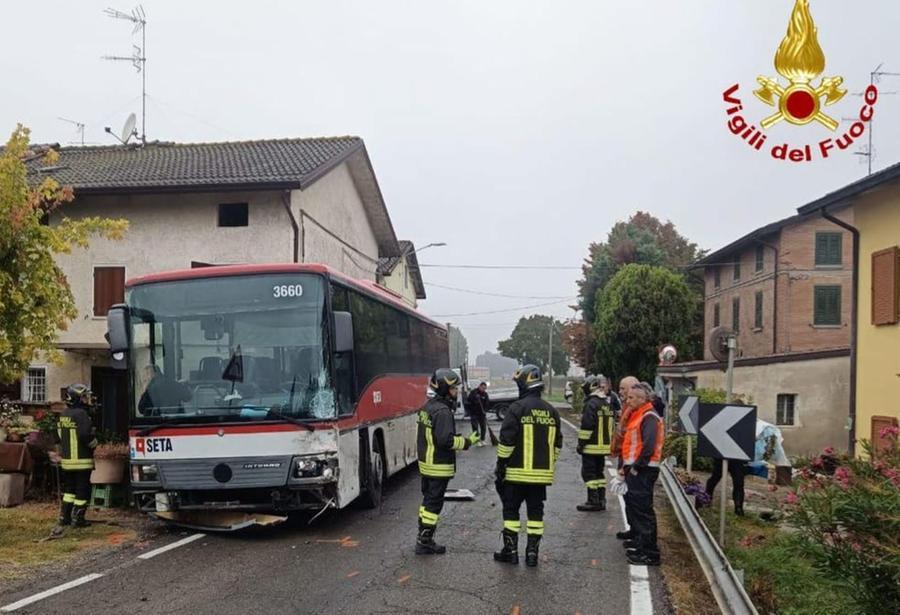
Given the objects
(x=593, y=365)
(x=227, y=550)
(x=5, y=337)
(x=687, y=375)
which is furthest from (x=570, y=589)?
(x=593, y=365)

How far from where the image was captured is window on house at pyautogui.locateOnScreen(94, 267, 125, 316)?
20.4 meters

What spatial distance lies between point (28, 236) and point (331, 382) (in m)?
3.88

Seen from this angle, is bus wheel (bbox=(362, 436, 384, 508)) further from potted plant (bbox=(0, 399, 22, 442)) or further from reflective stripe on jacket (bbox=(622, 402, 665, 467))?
potted plant (bbox=(0, 399, 22, 442))

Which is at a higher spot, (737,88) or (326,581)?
(737,88)

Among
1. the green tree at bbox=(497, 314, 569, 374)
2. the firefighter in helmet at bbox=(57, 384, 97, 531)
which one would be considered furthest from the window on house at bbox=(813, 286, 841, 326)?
the green tree at bbox=(497, 314, 569, 374)

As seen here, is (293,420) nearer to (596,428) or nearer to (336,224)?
(596,428)

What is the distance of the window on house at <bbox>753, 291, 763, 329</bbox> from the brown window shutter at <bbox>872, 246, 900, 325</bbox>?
20.2m

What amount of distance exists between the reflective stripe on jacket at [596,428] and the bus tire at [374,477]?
273 centimetres

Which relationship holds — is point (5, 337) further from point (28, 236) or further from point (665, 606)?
point (665, 606)

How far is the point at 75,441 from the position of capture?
9562 mm

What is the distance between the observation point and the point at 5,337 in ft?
30.2

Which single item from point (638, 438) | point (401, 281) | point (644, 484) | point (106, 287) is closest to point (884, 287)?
point (638, 438)

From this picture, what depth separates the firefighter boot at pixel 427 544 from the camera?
26.4 feet

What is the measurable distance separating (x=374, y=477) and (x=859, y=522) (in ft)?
25.8
